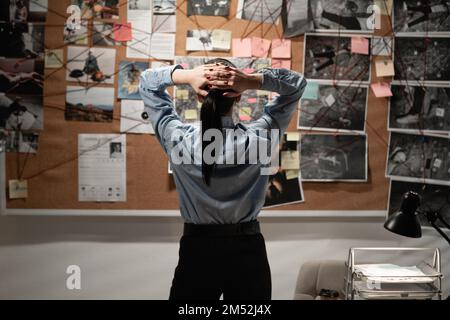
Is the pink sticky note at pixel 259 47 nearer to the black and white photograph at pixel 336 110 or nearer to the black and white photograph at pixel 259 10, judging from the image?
the black and white photograph at pixel 259 10

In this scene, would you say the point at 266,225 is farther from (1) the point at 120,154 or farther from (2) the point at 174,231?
(1) the point at 120,154

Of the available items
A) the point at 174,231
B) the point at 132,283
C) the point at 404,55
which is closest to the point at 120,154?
the point at 174,231

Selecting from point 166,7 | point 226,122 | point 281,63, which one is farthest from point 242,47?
point 226,122

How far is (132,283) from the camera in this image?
2.53 metres

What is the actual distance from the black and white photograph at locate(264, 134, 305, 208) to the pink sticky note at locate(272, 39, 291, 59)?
0.36 metres

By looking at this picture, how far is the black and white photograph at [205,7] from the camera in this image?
237cm

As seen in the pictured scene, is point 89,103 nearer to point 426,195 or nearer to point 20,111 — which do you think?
point 20,111

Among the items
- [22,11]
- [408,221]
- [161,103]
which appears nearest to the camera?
[161,103]

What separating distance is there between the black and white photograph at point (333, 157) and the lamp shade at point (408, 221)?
524 mm

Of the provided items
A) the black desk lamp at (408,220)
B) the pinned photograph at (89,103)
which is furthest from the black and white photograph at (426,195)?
the pinned photograph at (89,103)

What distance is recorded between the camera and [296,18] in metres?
2.41

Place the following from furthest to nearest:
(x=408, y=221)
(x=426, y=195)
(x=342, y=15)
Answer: (x=426, y=195)
(x=342, y=15)
(x=408, y=221)

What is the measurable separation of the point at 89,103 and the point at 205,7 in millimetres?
640
